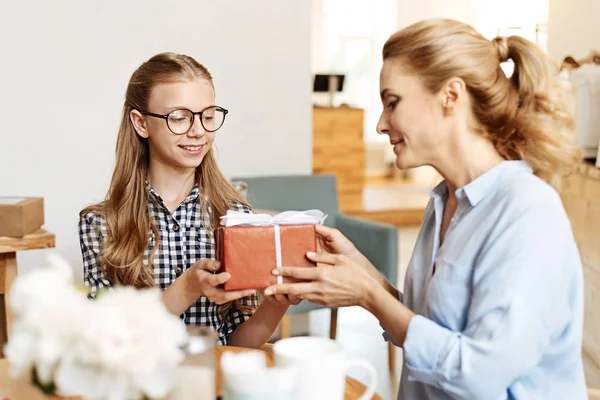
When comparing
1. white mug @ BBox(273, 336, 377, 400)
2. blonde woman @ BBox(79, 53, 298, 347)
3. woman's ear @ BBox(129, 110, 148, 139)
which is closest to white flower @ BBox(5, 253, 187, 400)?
white mug @ BBox(273, 336, 377, 400)

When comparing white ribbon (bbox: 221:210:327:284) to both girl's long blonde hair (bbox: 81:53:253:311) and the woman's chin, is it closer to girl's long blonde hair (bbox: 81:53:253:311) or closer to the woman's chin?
the woman's chin

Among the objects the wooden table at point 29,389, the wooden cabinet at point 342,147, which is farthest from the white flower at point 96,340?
the wooden cabinet at point 342,147

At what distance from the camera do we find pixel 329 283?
139cm

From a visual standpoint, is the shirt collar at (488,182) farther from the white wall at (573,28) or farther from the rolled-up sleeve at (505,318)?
the white wall at (573,28)

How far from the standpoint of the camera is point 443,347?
124cm

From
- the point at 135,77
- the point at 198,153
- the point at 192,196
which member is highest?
the point at 135,77

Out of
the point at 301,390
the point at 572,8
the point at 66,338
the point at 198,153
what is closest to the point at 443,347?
the point at 301,390

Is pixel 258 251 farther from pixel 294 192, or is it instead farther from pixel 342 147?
pixel 342 147

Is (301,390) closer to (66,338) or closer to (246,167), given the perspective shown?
(66,338)

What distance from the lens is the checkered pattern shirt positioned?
1.82 metres

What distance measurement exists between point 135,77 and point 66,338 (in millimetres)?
1256

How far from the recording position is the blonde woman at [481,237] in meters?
1.22

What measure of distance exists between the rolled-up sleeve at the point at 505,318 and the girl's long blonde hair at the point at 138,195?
74 centimetres

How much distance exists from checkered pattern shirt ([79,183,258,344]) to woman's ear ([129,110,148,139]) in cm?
14
